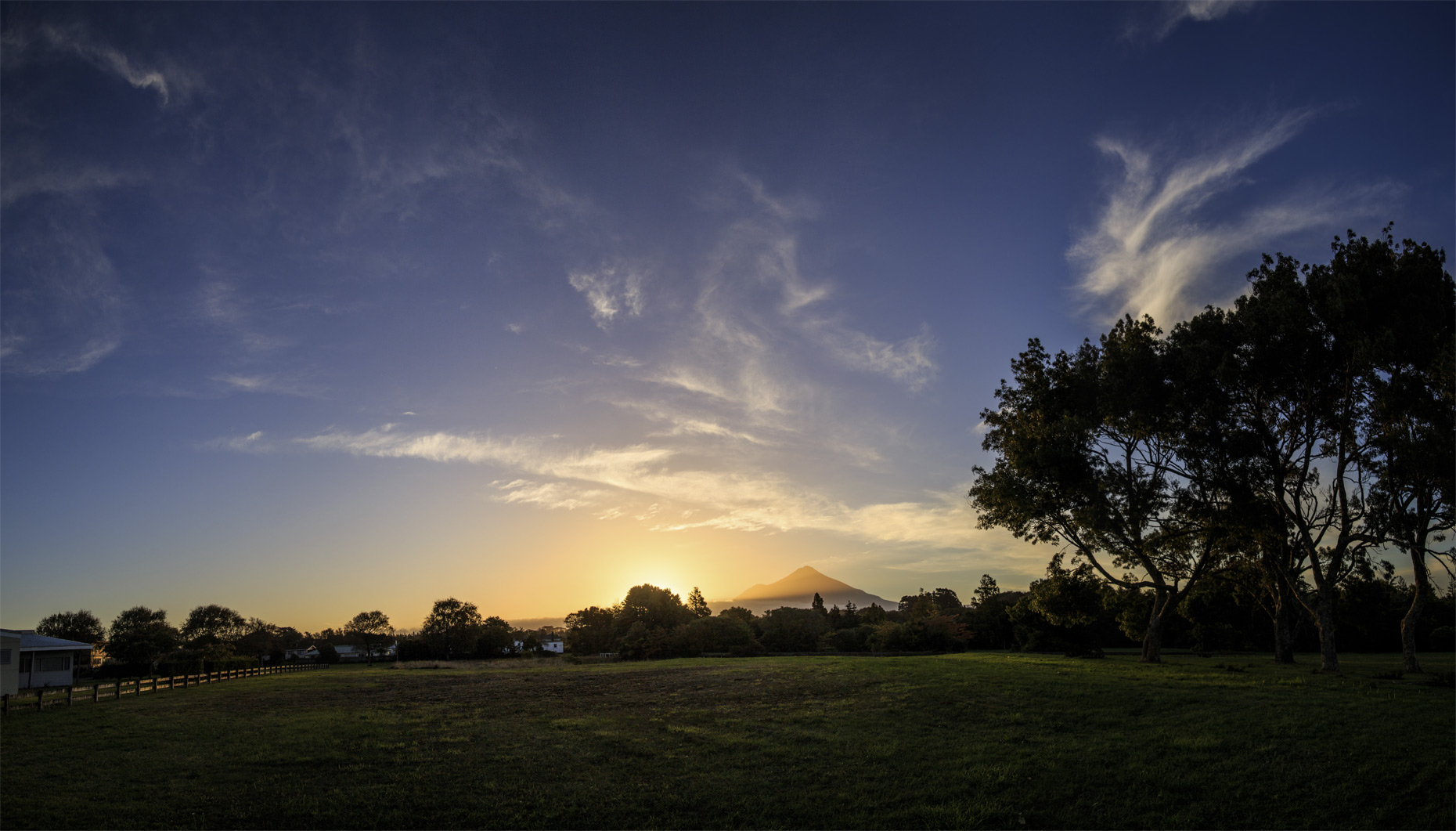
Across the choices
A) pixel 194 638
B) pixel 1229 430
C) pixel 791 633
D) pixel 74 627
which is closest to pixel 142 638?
pixel 74 627

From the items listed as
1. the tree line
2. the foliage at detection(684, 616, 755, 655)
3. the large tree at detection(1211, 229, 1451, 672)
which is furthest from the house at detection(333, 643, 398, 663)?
the large tree at detection(1211, 229, 1451, 672)

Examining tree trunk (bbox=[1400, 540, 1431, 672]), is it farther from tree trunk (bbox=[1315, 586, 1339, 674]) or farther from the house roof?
the house roof

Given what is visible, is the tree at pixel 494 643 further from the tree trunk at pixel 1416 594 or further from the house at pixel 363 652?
the tree trunk at pixel 1416 594

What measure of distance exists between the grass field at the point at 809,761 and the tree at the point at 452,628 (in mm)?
73973

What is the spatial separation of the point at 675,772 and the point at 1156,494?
26.2 meters

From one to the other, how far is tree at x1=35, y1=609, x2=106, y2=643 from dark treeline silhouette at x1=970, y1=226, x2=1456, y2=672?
365ft

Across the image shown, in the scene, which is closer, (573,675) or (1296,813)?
(1296,813)

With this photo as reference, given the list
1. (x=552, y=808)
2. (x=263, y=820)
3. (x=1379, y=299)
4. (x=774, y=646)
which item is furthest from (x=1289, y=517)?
(x=774, y=646)

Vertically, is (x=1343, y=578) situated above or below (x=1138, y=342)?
below

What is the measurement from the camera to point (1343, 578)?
27797 mm

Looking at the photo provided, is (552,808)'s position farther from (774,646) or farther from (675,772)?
(774,646)

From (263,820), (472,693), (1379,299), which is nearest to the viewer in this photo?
(263,820)

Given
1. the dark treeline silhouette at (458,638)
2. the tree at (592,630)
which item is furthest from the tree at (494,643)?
the tree at (592,630)

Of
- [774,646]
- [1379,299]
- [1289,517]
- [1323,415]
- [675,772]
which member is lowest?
[774,646]
